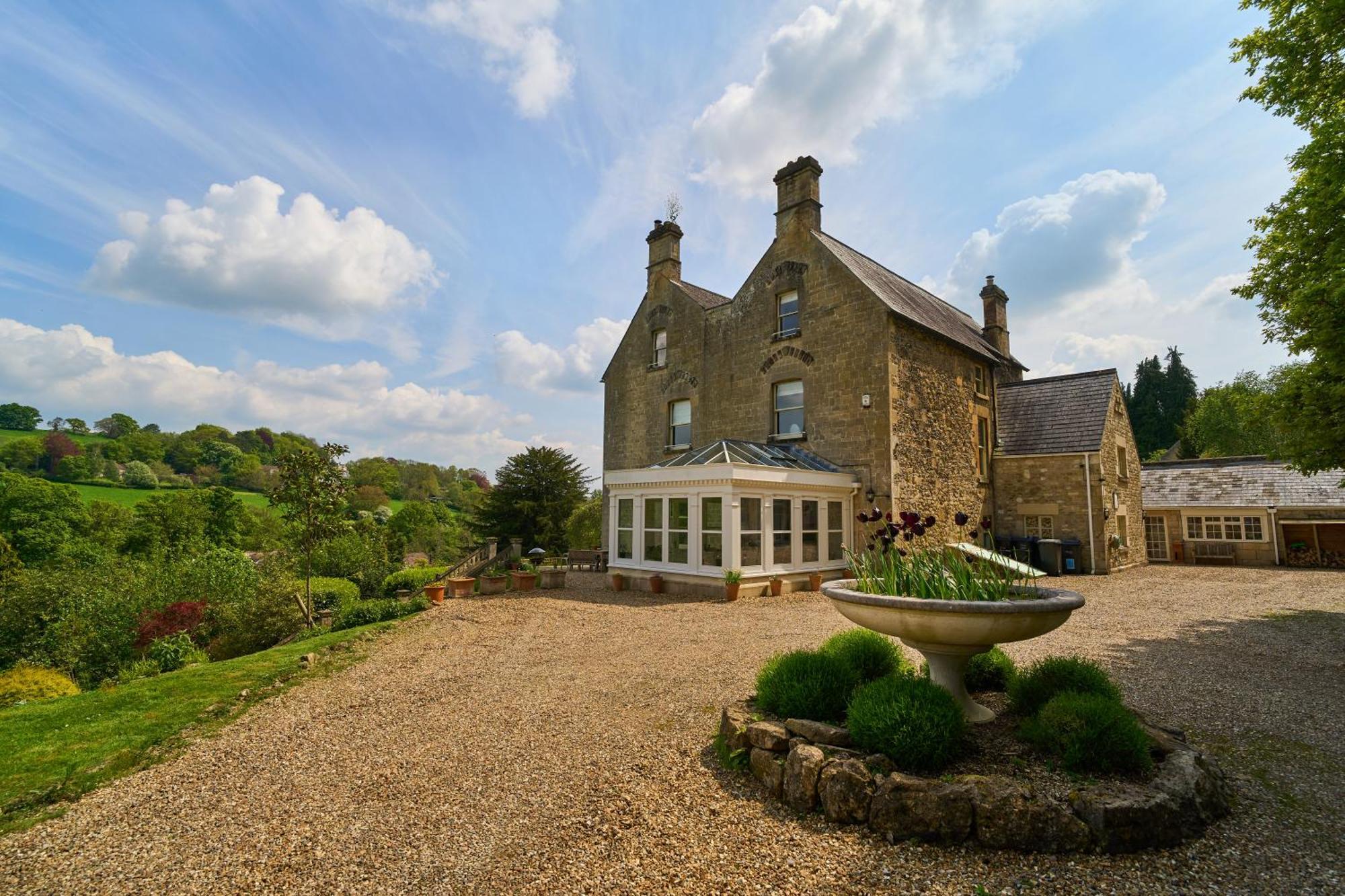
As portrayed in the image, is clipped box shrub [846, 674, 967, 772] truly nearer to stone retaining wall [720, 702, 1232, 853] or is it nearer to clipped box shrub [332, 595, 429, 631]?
stone retaining wall [720, 702, 1232, 853]

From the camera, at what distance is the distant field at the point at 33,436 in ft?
164

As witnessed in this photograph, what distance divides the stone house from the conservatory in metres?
0.04

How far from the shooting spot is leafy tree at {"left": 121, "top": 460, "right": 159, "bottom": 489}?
46.5 m

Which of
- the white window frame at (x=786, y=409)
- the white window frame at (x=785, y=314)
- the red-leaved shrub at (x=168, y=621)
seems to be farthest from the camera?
the white window frame at (x=785, y=314)

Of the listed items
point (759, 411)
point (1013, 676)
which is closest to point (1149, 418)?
point (759, 411)

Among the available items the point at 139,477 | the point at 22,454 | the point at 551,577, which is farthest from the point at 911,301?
the point at 22,454

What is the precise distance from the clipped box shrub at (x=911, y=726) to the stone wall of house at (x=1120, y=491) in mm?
16285

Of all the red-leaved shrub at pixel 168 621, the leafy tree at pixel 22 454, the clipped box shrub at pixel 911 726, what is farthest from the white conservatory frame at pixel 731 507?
the leafy tree at pixel 22 454

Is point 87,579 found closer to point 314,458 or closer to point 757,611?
point 314,458

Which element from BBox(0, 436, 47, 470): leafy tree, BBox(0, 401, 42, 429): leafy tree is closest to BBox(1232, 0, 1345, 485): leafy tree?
BBox(0, 436, 47, 470): leafy tree

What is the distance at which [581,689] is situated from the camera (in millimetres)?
6148

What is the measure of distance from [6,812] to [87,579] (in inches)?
698

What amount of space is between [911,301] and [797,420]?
18.2ft

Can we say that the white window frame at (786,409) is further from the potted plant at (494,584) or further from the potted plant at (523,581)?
the potted plant at (494,584)
